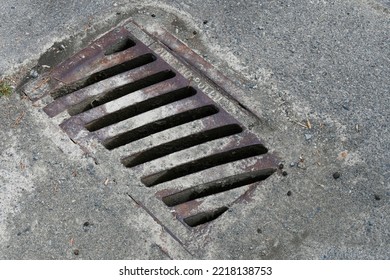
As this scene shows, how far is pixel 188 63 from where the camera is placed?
3.21 m

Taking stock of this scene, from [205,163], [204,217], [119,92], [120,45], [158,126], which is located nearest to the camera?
[204,217]

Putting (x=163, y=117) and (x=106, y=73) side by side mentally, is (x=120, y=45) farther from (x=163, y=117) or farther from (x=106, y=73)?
(x=163, y=117)

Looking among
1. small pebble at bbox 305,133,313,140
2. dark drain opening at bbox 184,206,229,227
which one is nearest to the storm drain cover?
dark drain opening at bbox 184,206,229,227

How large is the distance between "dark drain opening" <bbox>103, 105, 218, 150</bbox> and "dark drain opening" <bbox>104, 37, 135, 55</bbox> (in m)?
0.56

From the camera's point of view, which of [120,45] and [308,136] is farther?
[120,45]

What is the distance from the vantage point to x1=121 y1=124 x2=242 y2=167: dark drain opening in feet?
9.65

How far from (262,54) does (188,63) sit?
0.39 m

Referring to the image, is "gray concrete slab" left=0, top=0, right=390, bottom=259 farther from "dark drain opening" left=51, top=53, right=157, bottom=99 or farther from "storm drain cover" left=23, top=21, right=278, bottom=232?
"dark drain opening" left=51, top=53, right=157, bottom=99

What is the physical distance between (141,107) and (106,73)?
299 millimetres

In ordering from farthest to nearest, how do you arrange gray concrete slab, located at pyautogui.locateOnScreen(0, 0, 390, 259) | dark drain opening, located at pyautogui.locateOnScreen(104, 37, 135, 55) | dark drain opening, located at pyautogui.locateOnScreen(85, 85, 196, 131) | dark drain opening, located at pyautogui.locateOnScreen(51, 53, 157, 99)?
1. dark drain opening, located at pyautogui.locateOnScreen(104, 37, 135, 55)
2. dark drain opening, located at pyautogui.locateOnScreen(51, 53, 157, 99)
3. dark drain opening, located at pyautogui.locateOnScreen(85, 85, 196, 131)
4. gray concrete slab, located at pyautogui.locateOnScreen(0, 0, 390, 259)

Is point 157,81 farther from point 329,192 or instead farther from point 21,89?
point 329,192

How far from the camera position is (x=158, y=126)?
10.0ft

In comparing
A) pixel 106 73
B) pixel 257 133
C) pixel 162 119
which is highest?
pixel 106 73

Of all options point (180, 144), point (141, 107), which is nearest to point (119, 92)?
point (141, 107)
